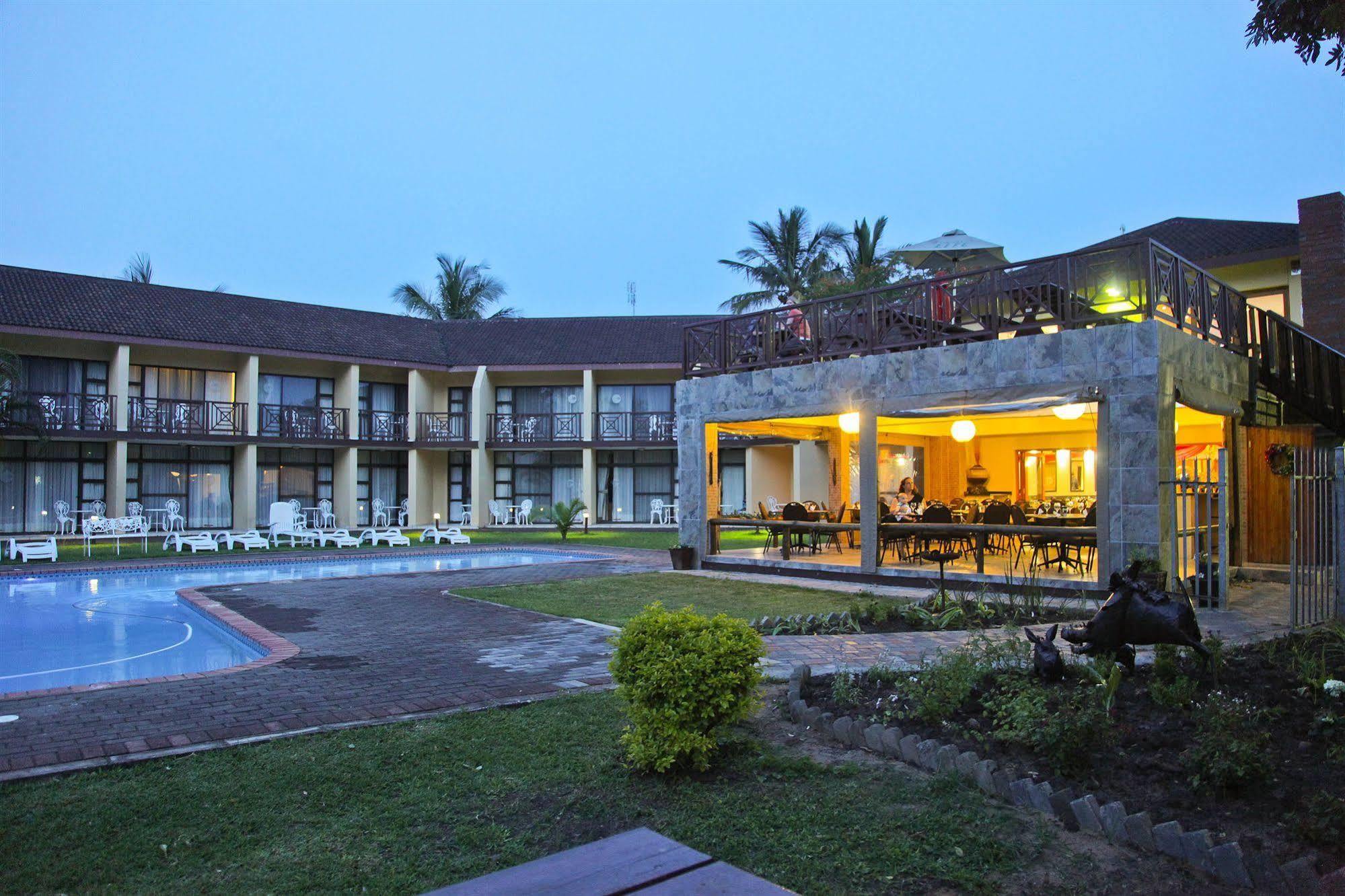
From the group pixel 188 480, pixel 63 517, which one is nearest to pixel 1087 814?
pixel 63 517

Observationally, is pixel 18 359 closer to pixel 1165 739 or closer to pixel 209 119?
pixel 1165 739

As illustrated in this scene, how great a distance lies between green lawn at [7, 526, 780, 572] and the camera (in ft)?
59.7

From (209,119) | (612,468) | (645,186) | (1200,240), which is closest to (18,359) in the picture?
(612,468)

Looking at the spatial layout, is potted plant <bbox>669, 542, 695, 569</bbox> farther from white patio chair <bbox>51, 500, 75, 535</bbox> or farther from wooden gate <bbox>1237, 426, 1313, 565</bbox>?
white patio chair <bbox>51, 500, 75, 535</bbox>

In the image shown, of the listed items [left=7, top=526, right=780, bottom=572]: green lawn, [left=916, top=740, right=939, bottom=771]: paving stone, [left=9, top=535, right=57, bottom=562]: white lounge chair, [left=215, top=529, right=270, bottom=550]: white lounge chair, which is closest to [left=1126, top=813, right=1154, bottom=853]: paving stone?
[left=916, top=740, right=939, bottom=771]: paving stone

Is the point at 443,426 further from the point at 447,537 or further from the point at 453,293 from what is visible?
the point at 453,293

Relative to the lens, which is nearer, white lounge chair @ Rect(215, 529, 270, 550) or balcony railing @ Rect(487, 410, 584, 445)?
white lounge chair @ Rect(215, 529, 270, 550)

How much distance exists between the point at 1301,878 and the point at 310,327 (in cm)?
2748

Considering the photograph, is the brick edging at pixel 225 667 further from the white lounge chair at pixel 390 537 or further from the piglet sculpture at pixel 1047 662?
the white lounge chair at pixel 390 537

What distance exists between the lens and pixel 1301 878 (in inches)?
125

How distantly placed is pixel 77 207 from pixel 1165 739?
126m

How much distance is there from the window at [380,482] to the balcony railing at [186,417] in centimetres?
413

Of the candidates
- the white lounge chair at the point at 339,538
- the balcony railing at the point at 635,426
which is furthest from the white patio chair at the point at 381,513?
the balcony railing at the point at 635,426

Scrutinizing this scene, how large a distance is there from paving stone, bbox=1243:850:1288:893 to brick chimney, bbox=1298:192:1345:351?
15.7 meters
